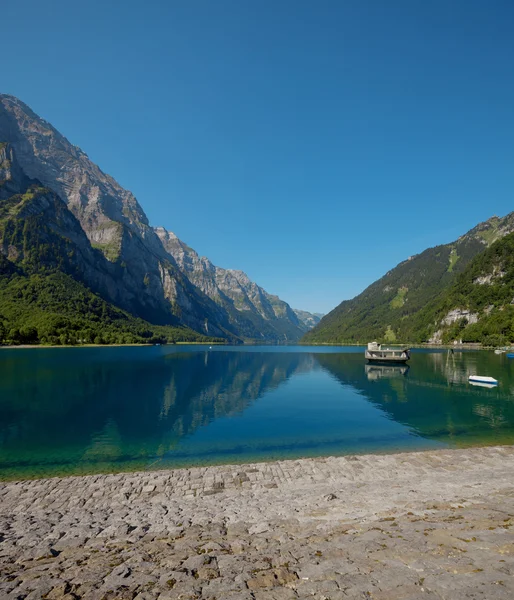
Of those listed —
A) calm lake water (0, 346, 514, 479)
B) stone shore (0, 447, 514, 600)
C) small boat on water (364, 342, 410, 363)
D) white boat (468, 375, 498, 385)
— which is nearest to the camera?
stone shore (0, 447, 514, 600)

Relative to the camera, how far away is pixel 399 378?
104 meters

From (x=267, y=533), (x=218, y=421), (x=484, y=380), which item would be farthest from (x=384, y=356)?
(x=267, y=533)

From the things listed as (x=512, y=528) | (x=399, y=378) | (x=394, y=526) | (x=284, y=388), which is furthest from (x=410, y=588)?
(x=399, y=378)

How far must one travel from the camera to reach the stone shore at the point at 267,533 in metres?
10.0

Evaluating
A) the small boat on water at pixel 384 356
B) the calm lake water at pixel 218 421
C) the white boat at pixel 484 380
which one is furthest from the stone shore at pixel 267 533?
the small boat on water at pixel 384 356

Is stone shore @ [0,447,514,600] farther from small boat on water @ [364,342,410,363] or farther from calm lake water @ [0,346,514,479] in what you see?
small boat on water @ [364,342,410,363]

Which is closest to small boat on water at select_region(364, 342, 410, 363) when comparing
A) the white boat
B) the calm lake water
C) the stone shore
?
the white boat

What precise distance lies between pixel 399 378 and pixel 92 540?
103m

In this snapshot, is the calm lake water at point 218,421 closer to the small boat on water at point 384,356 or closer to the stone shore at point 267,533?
the stone shore at point 267,533

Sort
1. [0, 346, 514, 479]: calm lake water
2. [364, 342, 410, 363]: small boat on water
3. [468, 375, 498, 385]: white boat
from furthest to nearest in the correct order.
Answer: [364, 342, 410, 363]: small boat on water → [468, 375, 498, 385]: white boat → [0, 346, 514, 479]: calm lake water

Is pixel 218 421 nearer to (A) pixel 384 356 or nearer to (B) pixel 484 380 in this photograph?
(B) pixel 484 380

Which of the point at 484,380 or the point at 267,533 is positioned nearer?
the point at 267,533

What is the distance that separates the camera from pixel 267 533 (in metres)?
15.6

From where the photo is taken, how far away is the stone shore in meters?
10.0
